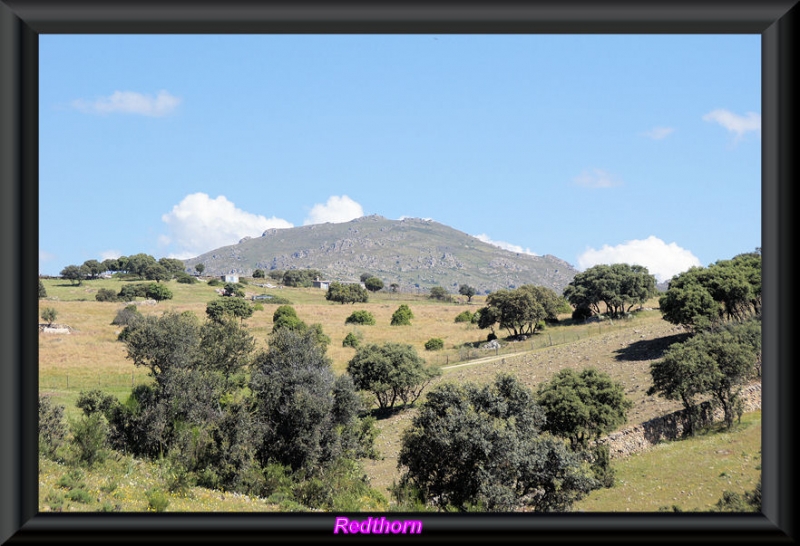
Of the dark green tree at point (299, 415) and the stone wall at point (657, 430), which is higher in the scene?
the dark green tree at point (299, 415)

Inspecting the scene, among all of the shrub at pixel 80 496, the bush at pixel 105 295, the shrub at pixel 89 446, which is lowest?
the shrub at pixel 89 446

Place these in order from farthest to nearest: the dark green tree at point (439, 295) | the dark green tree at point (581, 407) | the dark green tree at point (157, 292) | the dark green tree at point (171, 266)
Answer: the dark green tree at point (439, 295)
the dark green tree at point (171, 266)
the dark green tree at point (157, 292)
the dark green tree at point (581, 407)

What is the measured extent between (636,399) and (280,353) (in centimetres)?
1899

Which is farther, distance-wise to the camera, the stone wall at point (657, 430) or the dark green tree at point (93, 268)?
the dark green tree at point (93, 268)

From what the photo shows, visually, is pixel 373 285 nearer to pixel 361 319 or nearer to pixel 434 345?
pixel 361 319

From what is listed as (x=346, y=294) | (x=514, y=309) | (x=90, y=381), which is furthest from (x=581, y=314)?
(x=90, y=381)

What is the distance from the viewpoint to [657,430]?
2597 cm

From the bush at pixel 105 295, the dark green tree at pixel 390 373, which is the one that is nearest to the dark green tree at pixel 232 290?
the bush at pixel 105 295

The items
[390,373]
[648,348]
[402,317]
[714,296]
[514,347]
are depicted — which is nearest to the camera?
[390,373]

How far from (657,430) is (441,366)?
2382cm

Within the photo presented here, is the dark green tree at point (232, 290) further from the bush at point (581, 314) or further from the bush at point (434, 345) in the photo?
the bush at point (581, 314)
